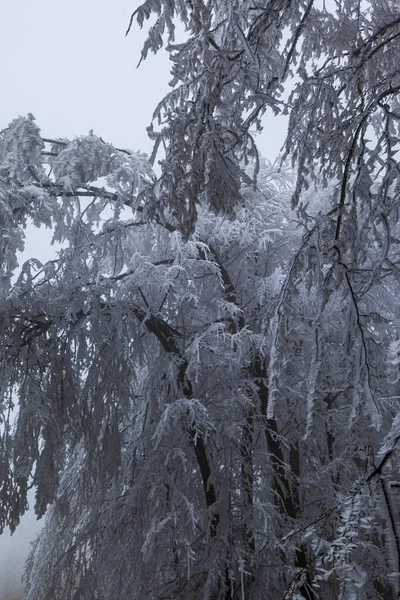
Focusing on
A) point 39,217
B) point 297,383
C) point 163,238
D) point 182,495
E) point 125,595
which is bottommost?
point 125,595

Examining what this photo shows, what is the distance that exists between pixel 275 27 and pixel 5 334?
435 centimetres

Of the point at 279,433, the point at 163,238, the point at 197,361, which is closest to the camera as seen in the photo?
the point at 197,361

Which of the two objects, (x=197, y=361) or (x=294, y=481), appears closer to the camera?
(x=197, y=361)

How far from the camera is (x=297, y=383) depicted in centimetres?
794

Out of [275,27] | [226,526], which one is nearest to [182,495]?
[226,526]

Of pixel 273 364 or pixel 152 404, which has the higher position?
pixel 152 404

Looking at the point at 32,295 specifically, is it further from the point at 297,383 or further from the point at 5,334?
the point at 297,383

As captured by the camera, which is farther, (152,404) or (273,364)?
(152,404)

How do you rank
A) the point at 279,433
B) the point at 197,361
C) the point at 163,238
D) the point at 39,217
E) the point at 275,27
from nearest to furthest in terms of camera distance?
1. the point at 275,27
2. the point at 197,361
3. the point at 39,217
4. the point at 279,433
5. the point at 163,238

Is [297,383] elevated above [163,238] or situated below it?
below

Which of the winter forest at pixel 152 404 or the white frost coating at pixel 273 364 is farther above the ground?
the winter forest at pixel 152 404

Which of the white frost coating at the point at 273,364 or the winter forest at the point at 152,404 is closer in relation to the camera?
the white frost coating at the point at 273,364

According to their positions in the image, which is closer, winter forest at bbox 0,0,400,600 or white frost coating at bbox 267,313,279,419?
white frost coating at bbox 267,313,279,419

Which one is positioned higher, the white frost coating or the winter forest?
the winter forest
